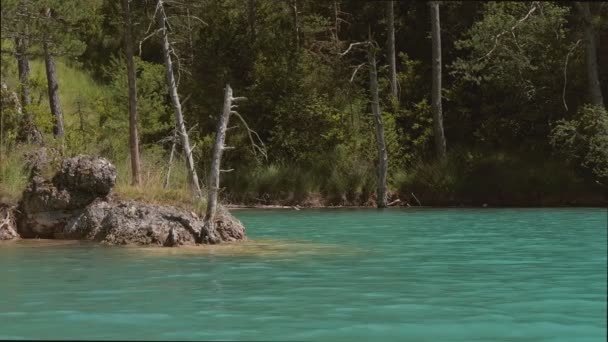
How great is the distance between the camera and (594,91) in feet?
89.5

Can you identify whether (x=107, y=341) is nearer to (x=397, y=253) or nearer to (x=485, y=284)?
(x=485, y=284)

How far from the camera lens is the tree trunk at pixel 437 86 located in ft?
97.2

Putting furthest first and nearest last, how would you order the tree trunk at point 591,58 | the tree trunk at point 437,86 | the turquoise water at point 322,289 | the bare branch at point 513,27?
1. the tree trunk at point 437,86
2. the bare branch at point 513,27
3. the tree trunk at point 591,58
4. the turquoise water at point 322,289

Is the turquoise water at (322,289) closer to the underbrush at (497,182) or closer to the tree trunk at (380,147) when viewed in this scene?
the tree trunk at (380,147)

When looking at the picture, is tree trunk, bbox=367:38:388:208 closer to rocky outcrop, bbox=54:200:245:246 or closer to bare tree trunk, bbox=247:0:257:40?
bare tree trunk, bbox=247:0:257:40

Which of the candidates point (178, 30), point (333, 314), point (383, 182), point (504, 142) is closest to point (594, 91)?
point (504, 142)

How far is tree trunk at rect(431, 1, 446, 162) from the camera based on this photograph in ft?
97.2

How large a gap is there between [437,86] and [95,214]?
16.4 metres

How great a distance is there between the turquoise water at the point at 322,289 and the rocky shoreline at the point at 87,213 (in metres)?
0.88

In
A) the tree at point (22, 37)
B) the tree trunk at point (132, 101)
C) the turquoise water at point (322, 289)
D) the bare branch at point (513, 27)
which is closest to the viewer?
the turquoise water at point (322, 289)

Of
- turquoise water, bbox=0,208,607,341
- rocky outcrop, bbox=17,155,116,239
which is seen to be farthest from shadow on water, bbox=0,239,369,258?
rocky outcrop, bbox=17,155,116,239

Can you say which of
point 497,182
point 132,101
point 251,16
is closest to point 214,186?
point 132,101

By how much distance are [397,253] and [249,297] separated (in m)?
4.53

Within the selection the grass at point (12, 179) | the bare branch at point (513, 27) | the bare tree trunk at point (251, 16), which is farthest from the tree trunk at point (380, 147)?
the grass at point (12, 179)
